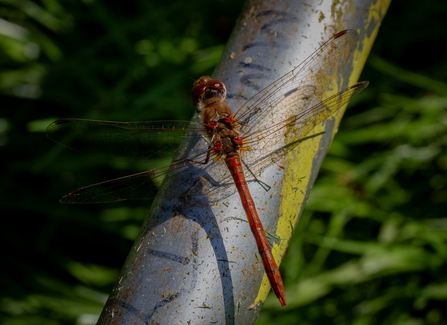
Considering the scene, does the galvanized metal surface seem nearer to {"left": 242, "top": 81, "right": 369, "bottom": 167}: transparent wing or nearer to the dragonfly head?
{"left": 242, "top": 81, "right": 369, "bottom": 167}: transparent wing

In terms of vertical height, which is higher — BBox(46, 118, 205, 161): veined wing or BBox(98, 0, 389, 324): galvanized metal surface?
BBox(46, 118, 205, 161): veined wing

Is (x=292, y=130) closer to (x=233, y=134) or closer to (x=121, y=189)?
(x=233, y=134)

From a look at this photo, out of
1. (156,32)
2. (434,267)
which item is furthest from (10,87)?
(434,267)

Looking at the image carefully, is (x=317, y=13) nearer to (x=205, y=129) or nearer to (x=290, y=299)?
(x=205, y=129)

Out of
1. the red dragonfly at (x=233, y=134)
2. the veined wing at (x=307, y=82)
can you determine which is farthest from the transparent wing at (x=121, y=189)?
the veined wing at (x=307, y=82)

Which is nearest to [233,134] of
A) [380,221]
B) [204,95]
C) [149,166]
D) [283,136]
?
[204,95]

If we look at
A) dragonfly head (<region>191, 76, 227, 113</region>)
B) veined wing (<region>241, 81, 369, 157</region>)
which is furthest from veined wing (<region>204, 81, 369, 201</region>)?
dragonfly head (<region>191, 76, 227, 113</region>)

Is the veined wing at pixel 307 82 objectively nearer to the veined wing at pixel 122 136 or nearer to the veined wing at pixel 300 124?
the veined wing at pixel 300 124
